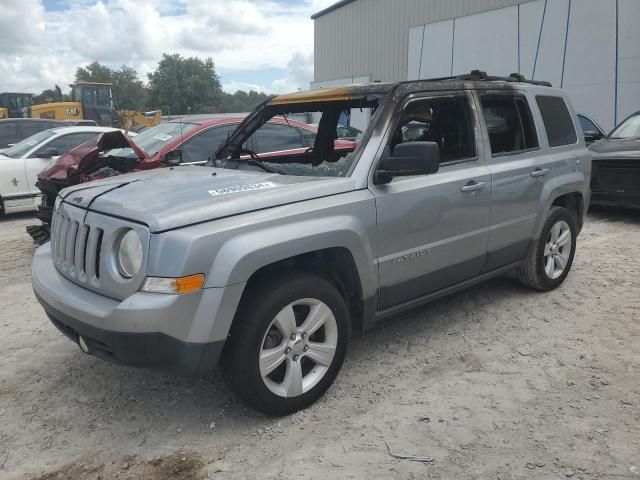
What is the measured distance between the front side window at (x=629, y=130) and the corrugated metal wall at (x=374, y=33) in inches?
386

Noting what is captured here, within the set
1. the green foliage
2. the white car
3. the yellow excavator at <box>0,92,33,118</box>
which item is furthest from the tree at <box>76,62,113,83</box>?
the white car

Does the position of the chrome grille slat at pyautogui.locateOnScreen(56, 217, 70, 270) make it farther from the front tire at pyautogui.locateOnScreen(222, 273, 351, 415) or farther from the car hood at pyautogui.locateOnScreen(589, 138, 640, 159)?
the car hood at pyautogui.locateOnScreen(589, 138, 640, 159)

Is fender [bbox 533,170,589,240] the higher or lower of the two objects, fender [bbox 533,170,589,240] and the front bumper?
the higher

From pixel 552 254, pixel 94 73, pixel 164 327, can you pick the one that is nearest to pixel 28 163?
pixel 164 327

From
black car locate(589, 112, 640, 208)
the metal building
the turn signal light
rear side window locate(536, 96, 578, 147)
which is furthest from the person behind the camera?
the metal building

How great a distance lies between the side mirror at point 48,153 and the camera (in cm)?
872

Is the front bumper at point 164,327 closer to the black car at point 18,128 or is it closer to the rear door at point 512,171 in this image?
the rear door at point 512,171

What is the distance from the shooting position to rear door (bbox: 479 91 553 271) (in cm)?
407

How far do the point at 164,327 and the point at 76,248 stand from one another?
0.84 meters

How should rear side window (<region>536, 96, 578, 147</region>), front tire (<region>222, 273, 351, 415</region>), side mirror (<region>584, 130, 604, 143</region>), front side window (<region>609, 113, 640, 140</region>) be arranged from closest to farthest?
1. front tire (<region>222, 273, 351, 415</region>)
2. rear side window (<region>536, 96, 578, 147</region>)
3. front side window (<region>609, 113, 640, 140</region>)
4. side mirror (<region>584, 130, 604, 143</region>)

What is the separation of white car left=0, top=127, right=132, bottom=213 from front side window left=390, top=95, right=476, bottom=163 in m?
6.94

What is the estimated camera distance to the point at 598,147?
27.2ft

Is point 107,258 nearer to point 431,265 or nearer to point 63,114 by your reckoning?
point 431,265

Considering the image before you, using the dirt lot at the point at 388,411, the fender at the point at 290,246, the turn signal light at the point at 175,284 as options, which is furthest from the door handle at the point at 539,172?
the turn signal light at the point at 175,284
